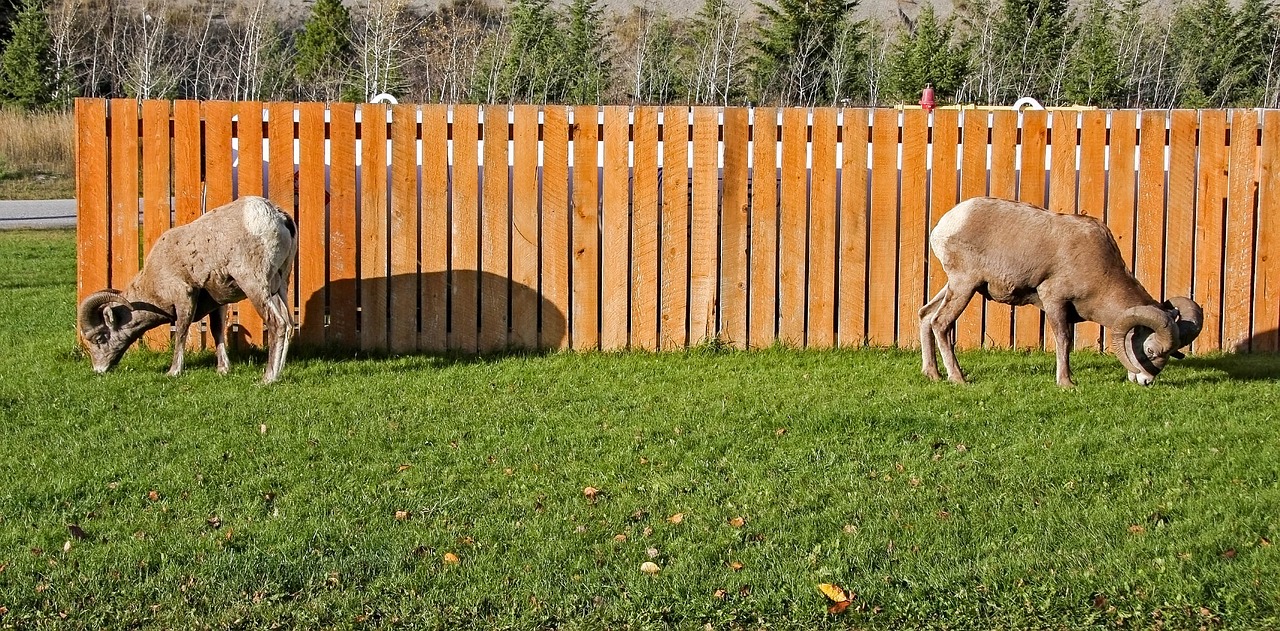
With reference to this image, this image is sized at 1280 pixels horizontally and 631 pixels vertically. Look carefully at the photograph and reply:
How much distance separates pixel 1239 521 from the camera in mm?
5715

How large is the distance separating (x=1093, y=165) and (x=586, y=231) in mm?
4097

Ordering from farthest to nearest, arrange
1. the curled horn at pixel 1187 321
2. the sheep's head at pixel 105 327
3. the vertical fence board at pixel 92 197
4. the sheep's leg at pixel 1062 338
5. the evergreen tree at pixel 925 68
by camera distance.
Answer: the evergreen tree at pixel 925 68 < the vertical fence board at pixel 92 197 < the sheep's head at pixel 105 327 < the sheep's leg at pixel 1062 338 < the curled horn at pixel 1187 321

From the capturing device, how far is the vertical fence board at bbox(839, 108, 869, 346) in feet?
33.0

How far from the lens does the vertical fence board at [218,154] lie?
9820mm

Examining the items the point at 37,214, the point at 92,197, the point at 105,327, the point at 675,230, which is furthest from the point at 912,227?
the point at 37,214

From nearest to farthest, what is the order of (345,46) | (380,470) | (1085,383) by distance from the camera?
(380,470) → (1085,383) → (345,46)

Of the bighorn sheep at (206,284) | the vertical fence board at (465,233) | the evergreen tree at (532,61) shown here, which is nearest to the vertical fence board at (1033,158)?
the vertical fence board at (465,233)

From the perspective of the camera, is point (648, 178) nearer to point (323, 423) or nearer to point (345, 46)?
point (323, 423)

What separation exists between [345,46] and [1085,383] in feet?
129

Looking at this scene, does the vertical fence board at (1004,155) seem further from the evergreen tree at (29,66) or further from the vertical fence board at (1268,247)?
the evergreen tree at (29,66)

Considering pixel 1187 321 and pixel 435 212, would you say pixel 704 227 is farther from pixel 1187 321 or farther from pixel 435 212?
pixel 1187 321

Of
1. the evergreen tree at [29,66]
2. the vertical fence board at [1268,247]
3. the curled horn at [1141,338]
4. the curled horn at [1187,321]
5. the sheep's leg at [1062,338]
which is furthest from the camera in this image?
the evergreen tree at [29,66]

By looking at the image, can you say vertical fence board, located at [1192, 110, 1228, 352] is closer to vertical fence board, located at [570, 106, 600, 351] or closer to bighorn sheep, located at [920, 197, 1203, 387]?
bighorn sheep, located at [920, 197, 1203, 387]

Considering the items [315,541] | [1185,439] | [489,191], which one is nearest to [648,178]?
[489,191]
